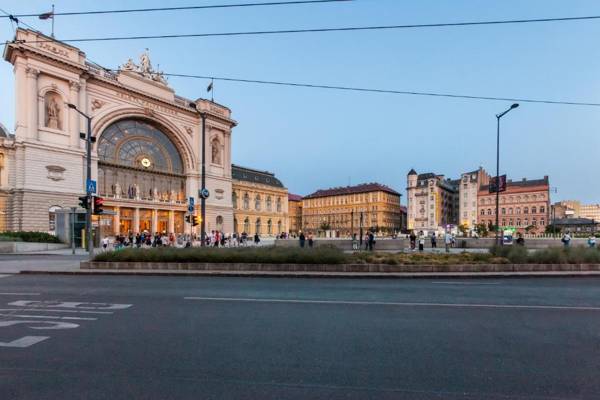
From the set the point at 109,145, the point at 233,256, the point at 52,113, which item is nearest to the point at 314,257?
the point at 233,256

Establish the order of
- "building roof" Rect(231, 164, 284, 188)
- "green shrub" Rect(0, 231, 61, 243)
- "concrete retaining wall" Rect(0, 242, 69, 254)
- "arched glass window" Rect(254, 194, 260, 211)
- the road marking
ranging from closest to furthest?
the road marking → "concrete retaining wall" Rect(0, 242, 69, 254) → "green shrub" Rect(0, 231, 61, 243) → "building roof" Rect(231, 164, 284, 188) → "arched glass window" Rect(254, 194, 260, 211)

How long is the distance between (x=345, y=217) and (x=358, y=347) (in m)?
123

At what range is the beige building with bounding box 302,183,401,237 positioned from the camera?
404 ft

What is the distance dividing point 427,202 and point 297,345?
125m

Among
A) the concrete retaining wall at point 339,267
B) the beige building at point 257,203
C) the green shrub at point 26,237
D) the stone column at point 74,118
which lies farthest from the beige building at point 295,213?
the concrete retaining wall at point 339,267

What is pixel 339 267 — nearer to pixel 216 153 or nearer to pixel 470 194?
pixel 216 153

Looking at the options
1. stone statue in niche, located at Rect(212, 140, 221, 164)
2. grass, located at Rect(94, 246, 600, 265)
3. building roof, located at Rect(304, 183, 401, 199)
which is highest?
stone statue in niche, located at Rect(212, 140, 221, 164)

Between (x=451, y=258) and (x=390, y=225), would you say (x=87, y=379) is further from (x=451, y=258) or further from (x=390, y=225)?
(x=390, y=225)

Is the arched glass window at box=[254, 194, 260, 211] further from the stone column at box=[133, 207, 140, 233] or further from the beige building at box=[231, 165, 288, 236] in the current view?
the stone column at box=[133, 207, 140, 233]

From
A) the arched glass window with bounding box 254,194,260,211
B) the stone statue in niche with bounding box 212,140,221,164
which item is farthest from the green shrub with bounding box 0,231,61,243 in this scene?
the arched glass window with bounding box 254,194,260,211

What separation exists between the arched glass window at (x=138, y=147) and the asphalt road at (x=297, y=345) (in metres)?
51.4

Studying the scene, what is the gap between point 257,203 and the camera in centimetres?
9444

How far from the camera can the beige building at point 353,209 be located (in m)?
123

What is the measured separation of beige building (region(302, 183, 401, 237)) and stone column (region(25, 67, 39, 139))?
85.5 meters
